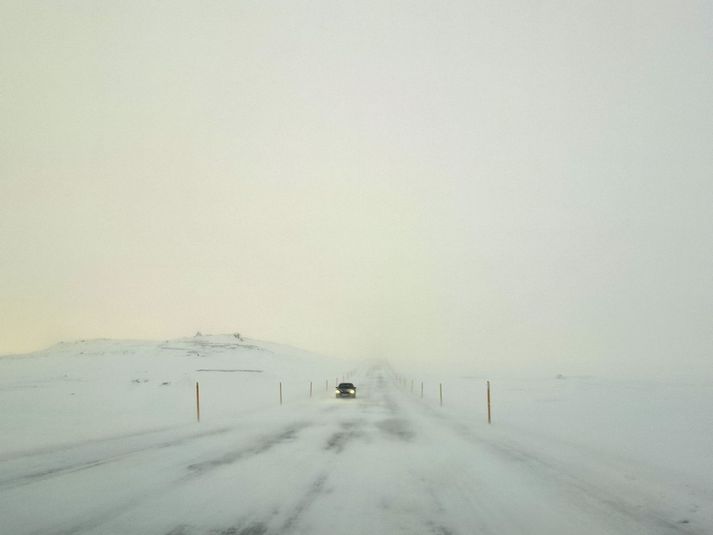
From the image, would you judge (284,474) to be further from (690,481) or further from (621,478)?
(690,481)

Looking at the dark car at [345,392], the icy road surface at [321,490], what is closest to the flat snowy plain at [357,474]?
the icy road surface at [321,490]

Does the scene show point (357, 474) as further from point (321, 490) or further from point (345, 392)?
point (345, 392)

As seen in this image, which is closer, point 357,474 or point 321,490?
point 321,490

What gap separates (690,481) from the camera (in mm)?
10312

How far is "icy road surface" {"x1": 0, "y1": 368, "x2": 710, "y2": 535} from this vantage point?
7020mm

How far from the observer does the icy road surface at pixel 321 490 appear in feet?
23.0

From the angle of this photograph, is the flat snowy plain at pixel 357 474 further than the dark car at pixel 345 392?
No

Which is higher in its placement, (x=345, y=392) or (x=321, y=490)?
(x=321, y=490)

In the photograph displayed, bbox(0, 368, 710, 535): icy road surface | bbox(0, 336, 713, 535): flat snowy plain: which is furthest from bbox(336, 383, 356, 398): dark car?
bbox(0, 368, 710, 535): icy road surface

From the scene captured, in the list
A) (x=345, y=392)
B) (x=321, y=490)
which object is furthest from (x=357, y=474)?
(x=345, y=392)

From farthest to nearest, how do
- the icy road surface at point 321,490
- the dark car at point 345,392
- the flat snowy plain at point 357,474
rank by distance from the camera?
the dark car at point 345,392
the flat snowy plain at point 357,474
the icy road surface at point 321,490

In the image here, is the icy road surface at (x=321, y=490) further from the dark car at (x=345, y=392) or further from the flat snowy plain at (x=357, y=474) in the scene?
the dark car at (x=345, y=392)

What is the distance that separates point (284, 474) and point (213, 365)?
71.1 metres

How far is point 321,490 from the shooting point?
8961 mm
